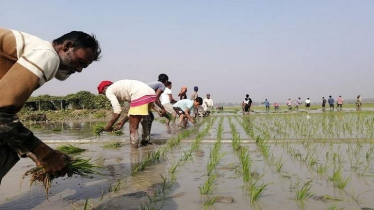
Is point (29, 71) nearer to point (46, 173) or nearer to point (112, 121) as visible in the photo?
Answer: point (46, 173)

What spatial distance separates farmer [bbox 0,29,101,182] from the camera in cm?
136

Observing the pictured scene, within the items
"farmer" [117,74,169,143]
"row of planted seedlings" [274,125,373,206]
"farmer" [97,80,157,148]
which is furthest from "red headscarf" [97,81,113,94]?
"row of planted seedlings" [274,125,373,206]

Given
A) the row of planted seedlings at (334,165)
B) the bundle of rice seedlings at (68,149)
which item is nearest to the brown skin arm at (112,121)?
the bundle of rice seedlings at (68,149)

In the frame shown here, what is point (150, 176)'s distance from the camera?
9.91 ft

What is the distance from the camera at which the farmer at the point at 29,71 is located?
1362 mm

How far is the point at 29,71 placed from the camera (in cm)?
140

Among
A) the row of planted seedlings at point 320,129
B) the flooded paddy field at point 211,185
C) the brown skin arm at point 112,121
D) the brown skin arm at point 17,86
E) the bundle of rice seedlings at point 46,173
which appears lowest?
the flooded paddy field at point 211,185

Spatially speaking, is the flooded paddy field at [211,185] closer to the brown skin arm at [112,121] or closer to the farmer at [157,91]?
the brown skin arm at [112,121]

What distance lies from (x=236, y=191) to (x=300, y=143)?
117 inches

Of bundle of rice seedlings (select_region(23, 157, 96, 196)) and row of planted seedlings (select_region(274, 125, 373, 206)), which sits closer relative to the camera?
bundle of rice seedlings (select_region(23, 157, 96, 196))

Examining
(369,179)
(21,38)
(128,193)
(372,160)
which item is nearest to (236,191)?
(128,193)

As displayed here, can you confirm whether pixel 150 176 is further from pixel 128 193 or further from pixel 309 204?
pixel 309 204

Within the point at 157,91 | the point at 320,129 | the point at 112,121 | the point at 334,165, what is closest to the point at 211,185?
the point at 334,165

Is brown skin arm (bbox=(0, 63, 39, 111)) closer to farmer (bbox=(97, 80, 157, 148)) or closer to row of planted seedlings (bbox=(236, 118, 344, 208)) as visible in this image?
row of planted seedlings (bbox=(236, 118, 344, 208))
